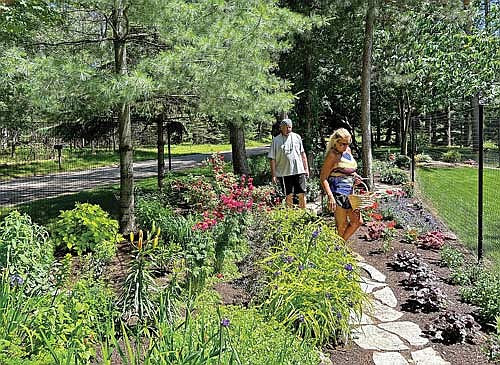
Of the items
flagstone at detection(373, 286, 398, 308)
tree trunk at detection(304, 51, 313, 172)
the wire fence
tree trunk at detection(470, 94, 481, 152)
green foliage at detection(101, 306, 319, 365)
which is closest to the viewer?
green foliage at detection(101, 306, 319, 365)

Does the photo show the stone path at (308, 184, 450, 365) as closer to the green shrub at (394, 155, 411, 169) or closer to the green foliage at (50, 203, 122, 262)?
the green foliage at (50, 203, 122, 262)

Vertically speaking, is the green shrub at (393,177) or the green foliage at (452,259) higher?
the green shrub at (393,177)

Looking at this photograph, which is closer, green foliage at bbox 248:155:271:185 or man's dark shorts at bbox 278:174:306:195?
man's dark shorts at bbox 278:174:306:195

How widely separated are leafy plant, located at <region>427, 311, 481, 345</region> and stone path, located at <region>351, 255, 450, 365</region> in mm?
111

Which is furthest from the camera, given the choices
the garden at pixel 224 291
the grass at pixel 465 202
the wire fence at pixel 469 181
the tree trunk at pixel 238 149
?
the tree trunk at pixel 238 149

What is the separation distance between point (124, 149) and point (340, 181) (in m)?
2.82

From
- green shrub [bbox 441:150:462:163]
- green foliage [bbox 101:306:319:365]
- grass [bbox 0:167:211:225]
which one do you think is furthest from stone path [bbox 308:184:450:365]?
green shrub [bbox 441:150:462:163]

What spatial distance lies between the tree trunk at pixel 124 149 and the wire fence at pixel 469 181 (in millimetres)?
4099

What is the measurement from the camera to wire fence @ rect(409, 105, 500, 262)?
5.93 metres

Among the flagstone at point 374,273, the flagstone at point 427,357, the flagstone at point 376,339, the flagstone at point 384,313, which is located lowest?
the flagstone at point 427,357

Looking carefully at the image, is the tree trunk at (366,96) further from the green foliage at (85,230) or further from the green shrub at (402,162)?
the green shrub at (402,162)

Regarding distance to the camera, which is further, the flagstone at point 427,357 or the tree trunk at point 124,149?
the tree trunk at point 124,149

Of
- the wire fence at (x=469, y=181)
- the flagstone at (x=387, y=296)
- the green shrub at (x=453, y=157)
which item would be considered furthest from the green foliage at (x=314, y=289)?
the green shrub at (x=453, y=157)

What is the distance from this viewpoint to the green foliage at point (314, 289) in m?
3.25
